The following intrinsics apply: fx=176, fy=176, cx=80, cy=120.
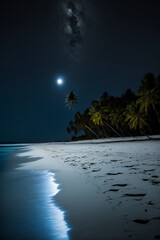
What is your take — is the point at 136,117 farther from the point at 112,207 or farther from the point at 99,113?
the point at 112,207

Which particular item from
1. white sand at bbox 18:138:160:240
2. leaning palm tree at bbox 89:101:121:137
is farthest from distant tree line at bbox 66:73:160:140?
white sand at bbox 18:138:160:240

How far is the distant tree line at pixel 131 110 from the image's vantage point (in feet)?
105

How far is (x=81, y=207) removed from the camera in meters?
2.41

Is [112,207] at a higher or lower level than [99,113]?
lower

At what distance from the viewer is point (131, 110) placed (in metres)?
35.2

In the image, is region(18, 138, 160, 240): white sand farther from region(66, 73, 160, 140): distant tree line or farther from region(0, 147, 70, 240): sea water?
region(66, 73, 160, 140): distant tree line

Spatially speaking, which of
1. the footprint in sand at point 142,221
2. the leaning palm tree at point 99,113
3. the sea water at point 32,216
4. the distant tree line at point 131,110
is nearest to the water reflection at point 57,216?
the sea water at point 32,216

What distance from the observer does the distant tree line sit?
105 feet

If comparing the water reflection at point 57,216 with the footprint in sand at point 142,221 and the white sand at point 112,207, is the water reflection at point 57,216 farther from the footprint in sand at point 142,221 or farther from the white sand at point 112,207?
the footprint in sand at point 142,221

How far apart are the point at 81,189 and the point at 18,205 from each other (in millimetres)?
1134

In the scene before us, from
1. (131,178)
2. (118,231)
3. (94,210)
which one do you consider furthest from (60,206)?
(131,178)

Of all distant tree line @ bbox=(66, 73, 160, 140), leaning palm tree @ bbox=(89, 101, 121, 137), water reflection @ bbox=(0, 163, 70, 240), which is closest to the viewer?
water reflection @ bbox=(0, 163, 70, 240)

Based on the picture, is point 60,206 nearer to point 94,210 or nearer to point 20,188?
point 94,210

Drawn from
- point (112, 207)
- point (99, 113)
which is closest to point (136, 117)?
point (99, 113)
